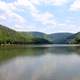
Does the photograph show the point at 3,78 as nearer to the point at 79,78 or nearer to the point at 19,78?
the point at 19,78

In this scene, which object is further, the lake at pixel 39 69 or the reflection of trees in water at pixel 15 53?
the reflection of trees in water at pixel 15 53

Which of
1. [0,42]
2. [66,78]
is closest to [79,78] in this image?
[66,78]

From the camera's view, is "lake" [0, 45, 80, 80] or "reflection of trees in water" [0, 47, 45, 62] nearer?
"lake" [0, 45, 80, 80]

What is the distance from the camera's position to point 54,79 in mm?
23516

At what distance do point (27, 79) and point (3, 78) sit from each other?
2887 millimetres

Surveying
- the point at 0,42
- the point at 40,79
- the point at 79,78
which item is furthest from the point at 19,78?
the point at 0,42

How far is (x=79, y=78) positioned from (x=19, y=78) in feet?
22.9

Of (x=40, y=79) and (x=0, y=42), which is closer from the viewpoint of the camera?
(x=40, y=79)

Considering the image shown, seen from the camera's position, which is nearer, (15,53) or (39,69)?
(39,69)

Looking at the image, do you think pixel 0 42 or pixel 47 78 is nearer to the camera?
pixel 47 78

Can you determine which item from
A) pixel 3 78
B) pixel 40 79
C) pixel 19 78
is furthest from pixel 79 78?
pixel 3 78

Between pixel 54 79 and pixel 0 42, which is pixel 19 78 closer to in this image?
pixel 54 79

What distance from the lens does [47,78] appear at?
A: 24.0 meters

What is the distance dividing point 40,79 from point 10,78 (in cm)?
355
